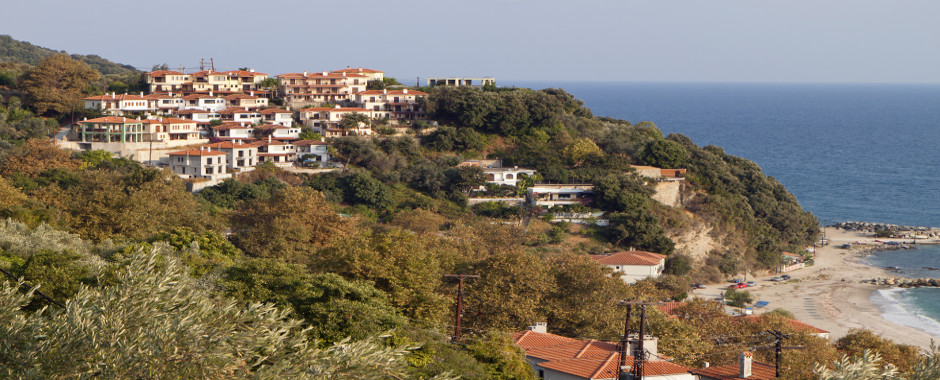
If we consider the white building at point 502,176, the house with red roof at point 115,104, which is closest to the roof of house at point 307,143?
the white building at point 502,176

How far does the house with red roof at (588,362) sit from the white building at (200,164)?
100ft

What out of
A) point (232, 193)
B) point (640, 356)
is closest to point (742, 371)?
point (640, 356)

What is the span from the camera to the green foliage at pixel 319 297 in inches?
→ 766

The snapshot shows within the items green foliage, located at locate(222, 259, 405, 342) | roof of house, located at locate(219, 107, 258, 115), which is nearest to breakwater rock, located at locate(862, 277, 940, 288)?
roof of house, located at locate(219, 107, 258, 115)

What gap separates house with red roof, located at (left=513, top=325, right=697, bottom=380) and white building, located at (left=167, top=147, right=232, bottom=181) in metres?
30.5

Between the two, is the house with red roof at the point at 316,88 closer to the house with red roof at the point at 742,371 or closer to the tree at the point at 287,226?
the tree at the point at 287,226

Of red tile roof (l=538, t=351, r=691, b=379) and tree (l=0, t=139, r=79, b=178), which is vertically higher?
tree (l=0, t=139, r=79, b=178)

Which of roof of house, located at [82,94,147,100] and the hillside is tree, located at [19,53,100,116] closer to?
roof of house, located at [82,94,147,100]

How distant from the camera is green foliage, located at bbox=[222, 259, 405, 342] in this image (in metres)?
19.5

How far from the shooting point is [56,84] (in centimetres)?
5741

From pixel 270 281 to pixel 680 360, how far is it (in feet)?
34.9

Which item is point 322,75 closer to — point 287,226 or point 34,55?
point 287,226

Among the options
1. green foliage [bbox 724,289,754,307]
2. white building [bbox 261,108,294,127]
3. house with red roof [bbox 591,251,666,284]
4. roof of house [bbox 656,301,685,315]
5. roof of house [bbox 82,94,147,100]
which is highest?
roof of house [bbox 82,94,147,100]

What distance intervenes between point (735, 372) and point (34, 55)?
117913 millimetres
